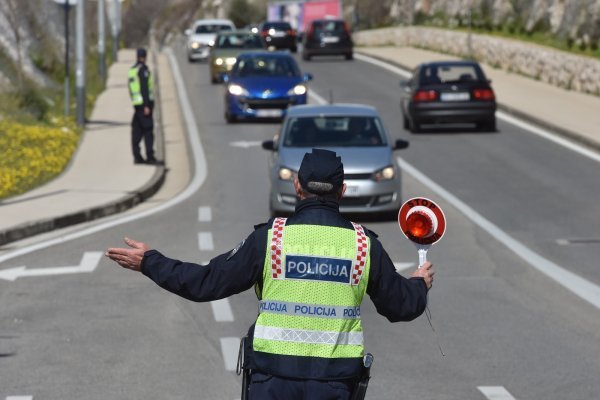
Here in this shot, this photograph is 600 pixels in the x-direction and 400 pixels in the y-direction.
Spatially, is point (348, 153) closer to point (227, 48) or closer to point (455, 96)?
point (455, 96)

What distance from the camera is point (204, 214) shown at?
1944cm

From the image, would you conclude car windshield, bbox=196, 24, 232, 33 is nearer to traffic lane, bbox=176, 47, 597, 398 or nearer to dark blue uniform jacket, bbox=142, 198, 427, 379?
traffic lane, bbox=176, 47, 597, 398

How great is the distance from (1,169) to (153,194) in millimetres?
2300

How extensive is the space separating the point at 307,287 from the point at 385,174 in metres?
13.3

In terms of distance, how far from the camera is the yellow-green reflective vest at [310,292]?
222 inches

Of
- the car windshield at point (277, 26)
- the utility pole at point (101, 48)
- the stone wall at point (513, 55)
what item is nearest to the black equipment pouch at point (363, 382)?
the stone wall at point (513, 55)

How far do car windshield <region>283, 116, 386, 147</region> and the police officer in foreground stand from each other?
1409 centimetres

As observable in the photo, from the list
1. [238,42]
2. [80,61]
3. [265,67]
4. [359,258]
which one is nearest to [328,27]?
[238,42]

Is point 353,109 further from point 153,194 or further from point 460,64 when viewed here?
point 460,64

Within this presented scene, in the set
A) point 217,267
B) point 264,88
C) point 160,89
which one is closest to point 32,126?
point 264,88

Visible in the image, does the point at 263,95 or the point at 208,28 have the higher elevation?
the point at 263,95

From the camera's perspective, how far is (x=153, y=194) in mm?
22344

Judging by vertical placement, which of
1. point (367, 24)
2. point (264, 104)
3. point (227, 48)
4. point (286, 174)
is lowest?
point (367, 24)

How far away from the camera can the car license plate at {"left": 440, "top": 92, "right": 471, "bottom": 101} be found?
30438mm
